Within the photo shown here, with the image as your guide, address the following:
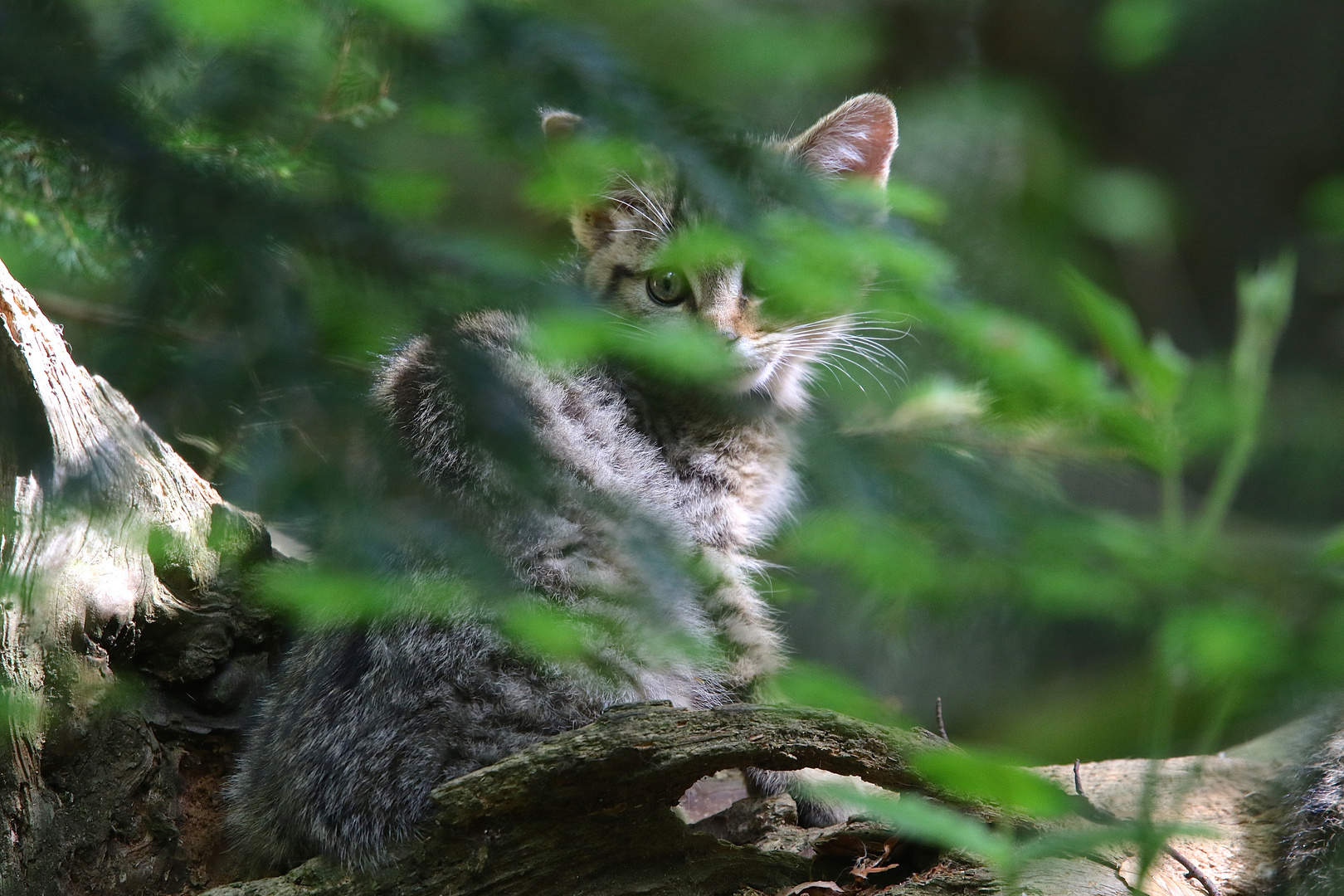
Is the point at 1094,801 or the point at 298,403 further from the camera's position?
the point at 1094,801

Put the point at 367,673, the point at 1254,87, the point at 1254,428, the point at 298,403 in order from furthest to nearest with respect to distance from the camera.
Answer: the point at 1254,87, the point at 367,673, the point at 1254,428, the point at 298,403

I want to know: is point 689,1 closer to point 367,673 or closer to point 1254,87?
point 367,673

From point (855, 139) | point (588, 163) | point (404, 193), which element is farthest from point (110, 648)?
point (855, 139)

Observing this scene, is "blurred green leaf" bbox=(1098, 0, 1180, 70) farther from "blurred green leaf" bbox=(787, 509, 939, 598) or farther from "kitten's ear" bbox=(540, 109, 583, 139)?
"blurred green leaf" bbox=(787, 509, 939, 598)

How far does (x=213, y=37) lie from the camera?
1961 mm

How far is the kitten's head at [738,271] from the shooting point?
3.23m

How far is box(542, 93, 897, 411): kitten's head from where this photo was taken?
3227 mm

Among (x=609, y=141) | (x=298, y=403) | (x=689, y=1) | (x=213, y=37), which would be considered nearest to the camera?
(x=298, y=403)

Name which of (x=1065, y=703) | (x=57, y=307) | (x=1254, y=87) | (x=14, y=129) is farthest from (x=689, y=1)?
(x=1254, y=87)

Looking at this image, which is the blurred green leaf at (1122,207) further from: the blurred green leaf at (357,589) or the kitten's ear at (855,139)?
the blurred green leaf at (357,589)

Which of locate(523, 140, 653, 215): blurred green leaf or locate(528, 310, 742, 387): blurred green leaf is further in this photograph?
locate(523, 140, 653, 215): blurred green leaf

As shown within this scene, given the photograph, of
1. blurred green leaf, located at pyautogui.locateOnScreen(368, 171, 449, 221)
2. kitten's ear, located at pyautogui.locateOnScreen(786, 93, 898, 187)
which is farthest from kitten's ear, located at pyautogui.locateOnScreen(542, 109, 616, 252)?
kitten's ear, located at pyautogui.locateOnScreen(786, 93, 898, 187)

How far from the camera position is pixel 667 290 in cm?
341

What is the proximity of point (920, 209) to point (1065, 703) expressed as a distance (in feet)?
14.0
